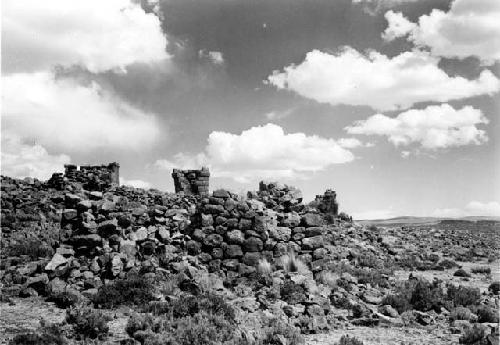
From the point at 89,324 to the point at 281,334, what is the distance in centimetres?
380

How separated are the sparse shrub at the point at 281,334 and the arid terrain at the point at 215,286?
0.03m

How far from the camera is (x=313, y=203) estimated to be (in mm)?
31922

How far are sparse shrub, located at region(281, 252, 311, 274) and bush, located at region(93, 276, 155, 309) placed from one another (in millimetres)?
4337

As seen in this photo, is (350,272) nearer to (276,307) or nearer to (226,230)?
(226,230)

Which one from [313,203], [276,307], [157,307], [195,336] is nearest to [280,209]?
[276,307]

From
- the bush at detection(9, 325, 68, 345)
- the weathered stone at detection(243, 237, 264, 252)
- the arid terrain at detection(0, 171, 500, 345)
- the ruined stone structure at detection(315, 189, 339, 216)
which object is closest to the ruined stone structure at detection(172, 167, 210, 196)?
the arid terrain at detection(0, 171, 500, 345)

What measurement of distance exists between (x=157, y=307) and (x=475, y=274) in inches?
626

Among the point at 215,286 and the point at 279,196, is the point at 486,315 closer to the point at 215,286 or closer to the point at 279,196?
the point at 215,286

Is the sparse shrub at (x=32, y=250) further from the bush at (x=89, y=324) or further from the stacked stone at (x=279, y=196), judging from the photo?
the stacked stone at (x=279, y=196)

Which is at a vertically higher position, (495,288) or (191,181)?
(191,181)

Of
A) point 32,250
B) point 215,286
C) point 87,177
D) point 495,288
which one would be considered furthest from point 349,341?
point 87,177

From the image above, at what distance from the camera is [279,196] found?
17.0 metres

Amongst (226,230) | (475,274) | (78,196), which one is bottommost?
(475,274)

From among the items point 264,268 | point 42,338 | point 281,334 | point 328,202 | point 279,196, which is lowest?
point 281,334
